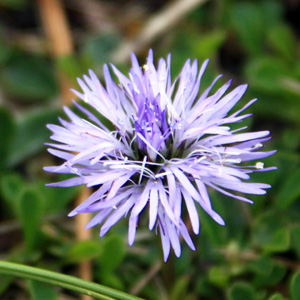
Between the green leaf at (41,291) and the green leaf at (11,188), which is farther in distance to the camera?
the green leaf at (11,188)

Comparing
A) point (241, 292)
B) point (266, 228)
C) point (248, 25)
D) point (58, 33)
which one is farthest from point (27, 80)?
point (241, 292)

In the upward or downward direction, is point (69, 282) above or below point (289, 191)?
below

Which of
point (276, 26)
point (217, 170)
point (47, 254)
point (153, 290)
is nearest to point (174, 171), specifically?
point (217, 170)

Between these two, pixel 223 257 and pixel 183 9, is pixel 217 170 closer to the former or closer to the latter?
pixel 223 257

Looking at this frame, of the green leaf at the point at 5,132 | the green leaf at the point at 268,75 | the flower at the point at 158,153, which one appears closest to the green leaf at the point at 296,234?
the flower at the point at 158,153

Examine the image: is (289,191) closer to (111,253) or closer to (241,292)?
(241,292)

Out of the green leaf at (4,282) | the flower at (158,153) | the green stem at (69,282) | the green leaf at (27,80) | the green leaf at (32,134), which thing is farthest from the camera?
the green leaf at (27,80)

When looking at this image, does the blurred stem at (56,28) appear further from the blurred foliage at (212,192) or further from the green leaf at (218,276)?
the green leaf at (218,276)
